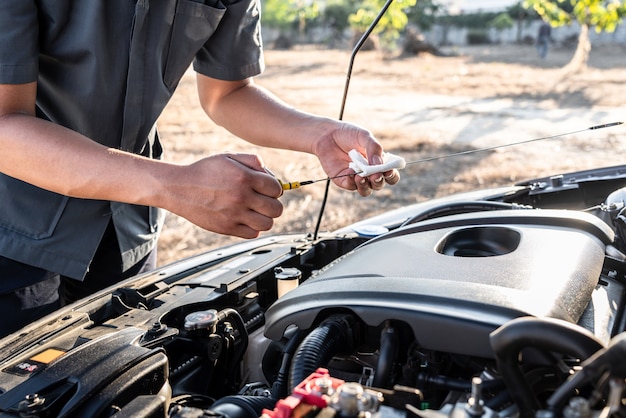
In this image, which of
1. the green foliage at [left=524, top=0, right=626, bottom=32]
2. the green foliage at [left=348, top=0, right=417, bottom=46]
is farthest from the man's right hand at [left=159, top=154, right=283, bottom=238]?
the green foliage at [left=348, top=0, right=417, bottom=46]

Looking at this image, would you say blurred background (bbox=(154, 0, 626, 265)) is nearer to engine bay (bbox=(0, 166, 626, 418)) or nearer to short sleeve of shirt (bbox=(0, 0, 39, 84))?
engine bay (bbox=(0, 166, 626, 418))

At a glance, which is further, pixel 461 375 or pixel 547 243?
pixel 547 243

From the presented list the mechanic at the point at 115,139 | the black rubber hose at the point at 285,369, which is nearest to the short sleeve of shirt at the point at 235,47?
the mechanic at the point at 115,139

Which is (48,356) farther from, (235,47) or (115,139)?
(235,47)

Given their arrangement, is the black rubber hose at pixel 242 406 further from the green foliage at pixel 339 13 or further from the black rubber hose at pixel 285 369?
the green foliage at pixel 339 13

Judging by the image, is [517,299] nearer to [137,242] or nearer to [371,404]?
[371,404]

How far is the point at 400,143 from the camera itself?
770 cm

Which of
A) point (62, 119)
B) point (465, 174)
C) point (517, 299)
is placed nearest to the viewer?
point (517, 299)

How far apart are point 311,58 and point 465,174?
53.5ft

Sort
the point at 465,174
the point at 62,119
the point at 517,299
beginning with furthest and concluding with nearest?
the point at 465,174 → the point at 62,119 → the point at 517,299

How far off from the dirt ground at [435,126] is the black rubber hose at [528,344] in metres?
0.88

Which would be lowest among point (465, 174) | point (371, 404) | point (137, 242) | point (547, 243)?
point (465, 174)

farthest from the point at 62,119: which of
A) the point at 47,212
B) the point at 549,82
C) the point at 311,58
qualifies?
the point at 311,58

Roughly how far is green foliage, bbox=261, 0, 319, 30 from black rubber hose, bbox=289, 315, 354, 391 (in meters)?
29.4
